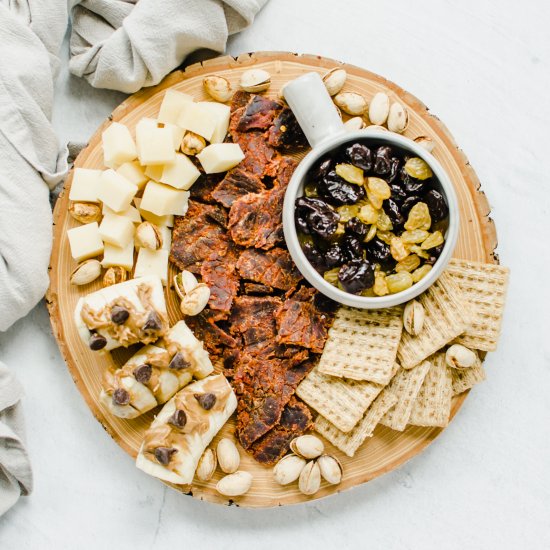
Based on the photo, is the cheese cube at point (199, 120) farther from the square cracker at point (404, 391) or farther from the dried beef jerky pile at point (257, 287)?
the square cracker at point (404, 391)

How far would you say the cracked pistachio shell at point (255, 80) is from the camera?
1.85m

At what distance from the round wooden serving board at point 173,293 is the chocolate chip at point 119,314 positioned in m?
0.22

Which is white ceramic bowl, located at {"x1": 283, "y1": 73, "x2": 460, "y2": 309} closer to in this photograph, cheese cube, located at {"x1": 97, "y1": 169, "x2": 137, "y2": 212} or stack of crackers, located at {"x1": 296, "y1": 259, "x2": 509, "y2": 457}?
stack of crackers, located at {"x1": 296, "y1": 259, "x2": 509, "y2": 457}

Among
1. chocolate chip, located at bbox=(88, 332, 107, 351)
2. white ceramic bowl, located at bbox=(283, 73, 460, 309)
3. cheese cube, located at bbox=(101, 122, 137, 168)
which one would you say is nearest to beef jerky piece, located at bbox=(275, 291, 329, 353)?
white ceramic bowl, located at bbox=(283, 73, 460, 309)

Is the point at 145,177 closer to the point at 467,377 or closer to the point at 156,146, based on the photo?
the point at 156,146

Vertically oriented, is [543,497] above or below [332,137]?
below

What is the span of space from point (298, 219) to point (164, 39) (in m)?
0.64

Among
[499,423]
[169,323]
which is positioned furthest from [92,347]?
[499,423]

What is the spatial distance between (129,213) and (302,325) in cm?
56

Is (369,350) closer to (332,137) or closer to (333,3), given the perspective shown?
(332,137)

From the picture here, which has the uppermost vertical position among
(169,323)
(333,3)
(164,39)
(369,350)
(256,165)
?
(333,3)

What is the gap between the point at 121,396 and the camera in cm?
169

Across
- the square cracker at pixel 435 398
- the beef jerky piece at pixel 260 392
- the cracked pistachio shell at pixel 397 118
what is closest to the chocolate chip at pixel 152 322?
the beef jerky piece at pixel 260 392

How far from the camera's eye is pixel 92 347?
5.52 ft
